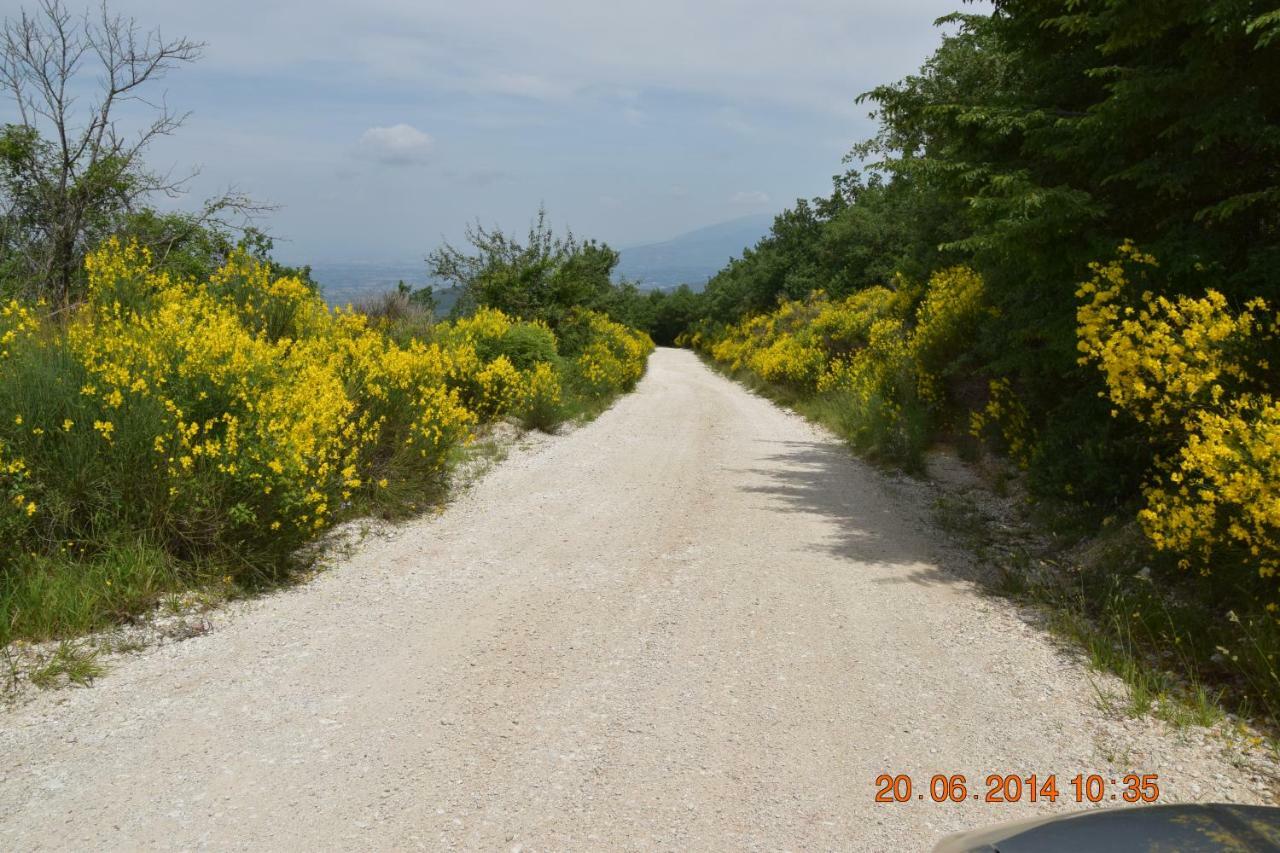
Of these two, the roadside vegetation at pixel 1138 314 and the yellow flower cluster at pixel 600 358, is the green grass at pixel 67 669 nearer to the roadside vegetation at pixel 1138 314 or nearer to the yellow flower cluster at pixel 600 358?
the roadside vegetation at pixel 1138 314

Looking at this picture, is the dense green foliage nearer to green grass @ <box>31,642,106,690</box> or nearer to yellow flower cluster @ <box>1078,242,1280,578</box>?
yellow flower cluster @ <box>1078,242,1280,578</box>

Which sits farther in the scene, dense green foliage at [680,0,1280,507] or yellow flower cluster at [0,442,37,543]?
dense green foliage at [680,0,1280,507]

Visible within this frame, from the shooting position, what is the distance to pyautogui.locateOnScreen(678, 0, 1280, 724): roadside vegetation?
14.5ft

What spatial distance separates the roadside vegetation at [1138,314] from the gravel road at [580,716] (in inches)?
34.5

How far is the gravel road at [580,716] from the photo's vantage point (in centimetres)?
300

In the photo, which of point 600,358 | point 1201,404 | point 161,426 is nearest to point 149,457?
point 161,426

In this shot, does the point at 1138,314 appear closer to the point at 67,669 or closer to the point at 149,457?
the point at 149,457

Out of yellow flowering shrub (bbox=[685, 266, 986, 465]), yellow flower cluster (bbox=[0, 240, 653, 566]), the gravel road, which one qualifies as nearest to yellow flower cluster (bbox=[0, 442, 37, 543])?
yellow flower cluster (bbox=[0, 240, 653, 566])

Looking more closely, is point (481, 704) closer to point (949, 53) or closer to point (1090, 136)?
point (1090, 136)

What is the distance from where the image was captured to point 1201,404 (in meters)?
4.97

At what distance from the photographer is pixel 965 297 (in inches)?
444

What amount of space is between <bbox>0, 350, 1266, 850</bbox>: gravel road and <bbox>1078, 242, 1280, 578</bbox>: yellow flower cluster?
3.61 ft

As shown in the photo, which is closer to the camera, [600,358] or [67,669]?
[67,669]

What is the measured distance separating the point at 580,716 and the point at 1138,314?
5.05 metres
